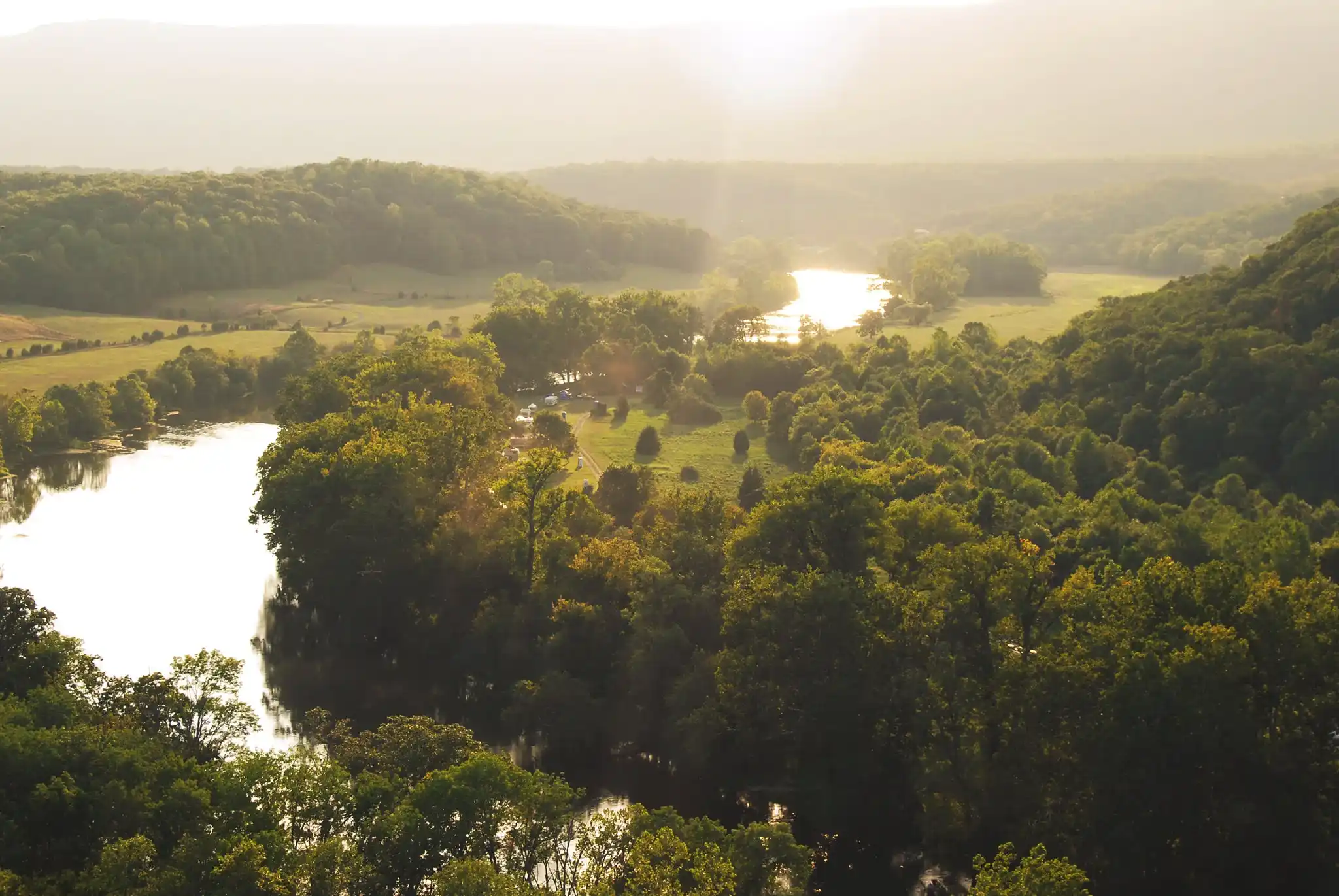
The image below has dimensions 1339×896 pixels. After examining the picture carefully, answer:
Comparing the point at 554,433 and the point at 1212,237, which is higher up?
the point at 1212,237

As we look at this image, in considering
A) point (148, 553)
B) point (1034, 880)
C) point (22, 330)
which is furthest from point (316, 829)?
point (22, 330)

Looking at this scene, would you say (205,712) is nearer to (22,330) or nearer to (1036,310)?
(22,330)

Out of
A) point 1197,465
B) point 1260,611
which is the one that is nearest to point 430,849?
point 1260,611

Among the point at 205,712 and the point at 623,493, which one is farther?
the point at 623,493

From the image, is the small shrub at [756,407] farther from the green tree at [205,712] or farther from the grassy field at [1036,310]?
the green tree at [205,712]

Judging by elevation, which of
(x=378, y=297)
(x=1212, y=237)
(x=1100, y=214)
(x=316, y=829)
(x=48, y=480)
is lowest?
(x=48, y=480)

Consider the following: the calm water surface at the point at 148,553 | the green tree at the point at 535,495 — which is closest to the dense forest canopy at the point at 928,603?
the green tree at the point at 535,495

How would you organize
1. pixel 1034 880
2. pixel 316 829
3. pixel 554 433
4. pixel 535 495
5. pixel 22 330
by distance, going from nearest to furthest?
pixel 1034 880 → pixel 316 829 → pixel 535 495 → pixel 554 433 → pixel 22 330
